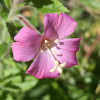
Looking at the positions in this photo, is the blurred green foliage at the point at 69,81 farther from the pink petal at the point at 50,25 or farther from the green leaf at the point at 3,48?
the pink petal at the point at 50,25

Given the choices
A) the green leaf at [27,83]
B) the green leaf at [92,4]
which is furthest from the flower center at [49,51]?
the green leaf at [92,4]

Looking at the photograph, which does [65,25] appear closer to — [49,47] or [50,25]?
[50,25]

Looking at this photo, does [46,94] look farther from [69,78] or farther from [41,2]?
[41,2]

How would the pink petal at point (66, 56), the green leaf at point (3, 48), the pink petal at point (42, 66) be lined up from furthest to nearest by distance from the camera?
the green leaf at point (3, 48) → the pink petal at point (66, 56) → the pink petal at point (42, 66)

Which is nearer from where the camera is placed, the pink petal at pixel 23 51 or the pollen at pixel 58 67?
the pink petal at pixel 23 51

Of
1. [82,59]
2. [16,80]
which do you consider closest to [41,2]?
[16,80]

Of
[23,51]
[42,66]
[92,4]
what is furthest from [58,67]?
[92,4]
